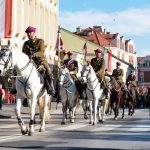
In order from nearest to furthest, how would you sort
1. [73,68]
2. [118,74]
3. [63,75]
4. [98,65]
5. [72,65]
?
[98,65] < [63,75] < [72,65] < [73,68] < [118,74]

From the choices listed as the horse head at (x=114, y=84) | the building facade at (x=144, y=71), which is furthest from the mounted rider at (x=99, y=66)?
the building facade at (x=144, y=71)

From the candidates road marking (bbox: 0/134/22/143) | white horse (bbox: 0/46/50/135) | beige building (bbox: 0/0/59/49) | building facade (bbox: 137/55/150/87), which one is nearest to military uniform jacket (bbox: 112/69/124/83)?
white horse (bbox: 0/46/50/135)

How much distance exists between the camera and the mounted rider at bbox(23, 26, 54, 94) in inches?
583

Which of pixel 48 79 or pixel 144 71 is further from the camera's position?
pixel 144 71

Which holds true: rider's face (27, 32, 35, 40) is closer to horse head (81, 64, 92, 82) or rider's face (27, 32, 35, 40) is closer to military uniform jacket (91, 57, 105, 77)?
horse head (81, 64, 92, 82)

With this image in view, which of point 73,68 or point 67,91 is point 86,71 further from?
point 73,68

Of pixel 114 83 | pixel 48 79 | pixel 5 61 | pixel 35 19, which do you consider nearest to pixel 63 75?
pixel 114 83

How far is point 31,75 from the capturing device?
46.5 ft

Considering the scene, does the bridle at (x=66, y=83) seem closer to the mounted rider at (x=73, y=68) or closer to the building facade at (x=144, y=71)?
the mounted rider at (x=73, y=68)

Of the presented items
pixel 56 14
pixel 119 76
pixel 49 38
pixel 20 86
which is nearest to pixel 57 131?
pixel 20 86

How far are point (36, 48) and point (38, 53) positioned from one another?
17 centimetres

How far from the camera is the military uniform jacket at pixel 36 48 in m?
14.8

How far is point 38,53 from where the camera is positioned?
14797 mm

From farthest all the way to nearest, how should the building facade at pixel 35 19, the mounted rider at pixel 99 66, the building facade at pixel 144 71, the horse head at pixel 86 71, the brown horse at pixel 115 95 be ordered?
the building facade at pixel 144 71, the building facade at pixel 35 19, the brown horse at pixel 115 95, the mounted rider at pixel 99 66, the horse head at pixel 86 71
